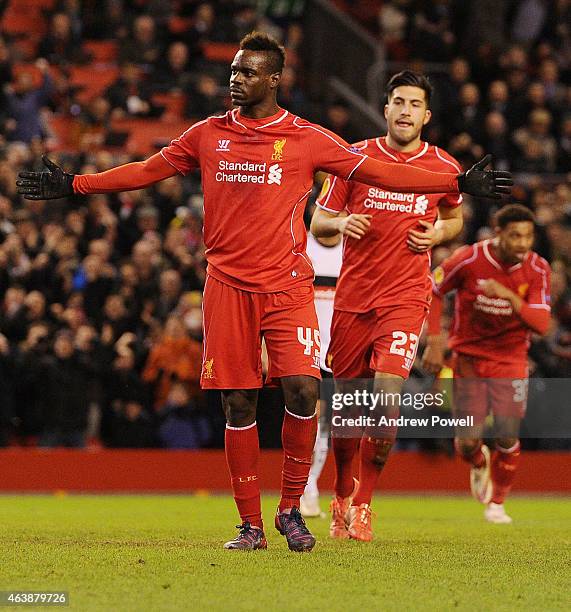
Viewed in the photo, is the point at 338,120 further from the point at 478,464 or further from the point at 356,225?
the point at 356,225

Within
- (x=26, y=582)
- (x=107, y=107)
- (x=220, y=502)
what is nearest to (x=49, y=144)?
(x=107, y=107)

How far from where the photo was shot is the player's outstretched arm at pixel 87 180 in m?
7.71

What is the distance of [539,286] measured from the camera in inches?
438

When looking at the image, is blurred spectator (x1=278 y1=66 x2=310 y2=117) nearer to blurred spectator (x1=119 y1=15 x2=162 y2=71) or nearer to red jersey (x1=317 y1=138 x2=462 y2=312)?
blurred spectator (x1=119 y1=15 x2=162 y2=71)

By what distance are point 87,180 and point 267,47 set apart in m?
1.23

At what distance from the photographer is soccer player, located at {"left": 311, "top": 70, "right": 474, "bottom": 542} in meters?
8.77

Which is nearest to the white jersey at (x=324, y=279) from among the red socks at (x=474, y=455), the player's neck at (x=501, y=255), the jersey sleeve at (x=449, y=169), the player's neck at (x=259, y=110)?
the player's neck at (x=501, y=255)

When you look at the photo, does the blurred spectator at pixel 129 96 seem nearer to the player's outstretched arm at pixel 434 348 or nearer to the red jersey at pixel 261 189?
the player's outstretched arm at pixel 434 348

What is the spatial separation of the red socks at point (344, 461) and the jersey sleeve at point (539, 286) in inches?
98.8

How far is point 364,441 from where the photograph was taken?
8.93 meters

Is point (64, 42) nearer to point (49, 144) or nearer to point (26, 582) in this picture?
point (49, 144)

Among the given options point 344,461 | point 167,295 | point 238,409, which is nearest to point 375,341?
point 344,461

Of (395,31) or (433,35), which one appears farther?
(395,31)

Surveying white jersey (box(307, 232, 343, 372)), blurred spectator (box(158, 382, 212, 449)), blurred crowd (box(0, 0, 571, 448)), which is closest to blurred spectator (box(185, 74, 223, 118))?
blurred crowd (box(0, 0, 571, 448))
